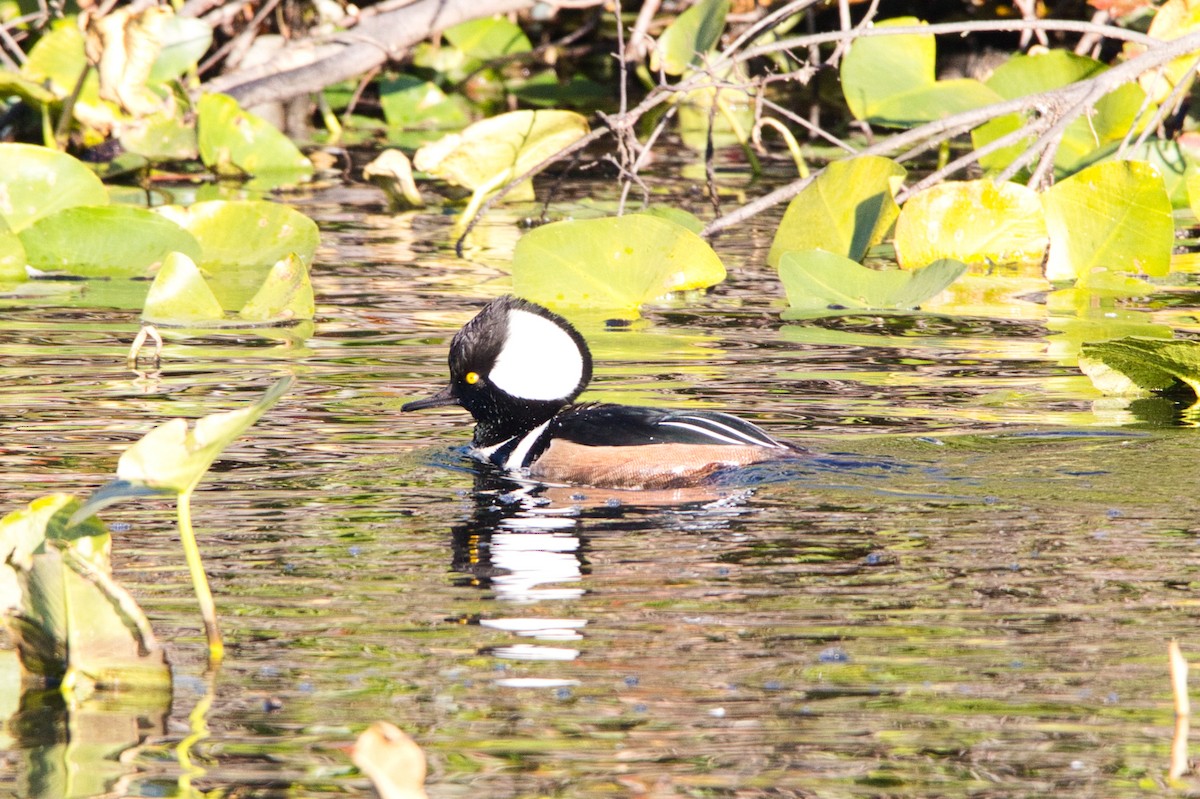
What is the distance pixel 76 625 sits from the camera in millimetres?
3371

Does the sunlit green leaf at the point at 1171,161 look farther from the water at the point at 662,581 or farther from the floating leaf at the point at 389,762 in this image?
the floating leaf at the point at 389,762

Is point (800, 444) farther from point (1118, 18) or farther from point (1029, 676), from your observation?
point (1118, 18)

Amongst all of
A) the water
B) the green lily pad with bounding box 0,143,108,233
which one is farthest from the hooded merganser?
the green lily pad with bounding box 0,143,108,233

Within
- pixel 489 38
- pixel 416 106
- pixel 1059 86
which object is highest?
pixel 1059 86

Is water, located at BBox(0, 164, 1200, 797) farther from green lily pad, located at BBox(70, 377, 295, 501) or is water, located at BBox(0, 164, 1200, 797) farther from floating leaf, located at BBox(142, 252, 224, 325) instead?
green lily pad, located at BBox(70, 377, 295, 501)

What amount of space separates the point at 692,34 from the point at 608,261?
2.36 meters

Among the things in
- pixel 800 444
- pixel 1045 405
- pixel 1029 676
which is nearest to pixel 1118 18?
pixel 1045 405

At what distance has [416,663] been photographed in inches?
138

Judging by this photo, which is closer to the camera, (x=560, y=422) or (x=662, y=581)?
(x=662, y=581)

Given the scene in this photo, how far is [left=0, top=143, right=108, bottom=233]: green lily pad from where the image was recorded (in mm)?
8109

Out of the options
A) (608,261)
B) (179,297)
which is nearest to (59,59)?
(179,297)

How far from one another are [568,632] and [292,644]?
580 mm

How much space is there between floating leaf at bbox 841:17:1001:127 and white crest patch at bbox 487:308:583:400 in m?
3.72

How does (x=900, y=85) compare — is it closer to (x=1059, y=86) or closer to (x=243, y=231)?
(x=1059, y=86)
